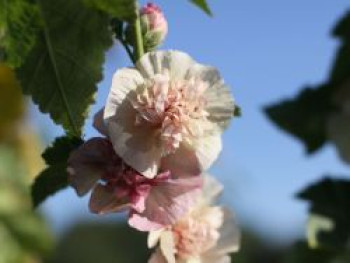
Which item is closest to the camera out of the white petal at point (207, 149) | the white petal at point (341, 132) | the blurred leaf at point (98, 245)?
the white petal at point (207, 149)

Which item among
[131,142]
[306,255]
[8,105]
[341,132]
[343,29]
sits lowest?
[8,105]

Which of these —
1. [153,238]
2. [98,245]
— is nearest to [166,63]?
[153,238]

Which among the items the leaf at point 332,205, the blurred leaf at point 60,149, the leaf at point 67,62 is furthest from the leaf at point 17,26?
the leaf at point 332,205

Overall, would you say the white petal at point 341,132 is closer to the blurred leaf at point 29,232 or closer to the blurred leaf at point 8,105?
the blurred leaf at point 29,232

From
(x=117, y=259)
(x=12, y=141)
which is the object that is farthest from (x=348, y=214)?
(x=117, y=259)

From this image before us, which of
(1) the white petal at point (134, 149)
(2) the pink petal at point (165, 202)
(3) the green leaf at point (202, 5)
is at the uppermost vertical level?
(3) the green leaf at point (202, 5)

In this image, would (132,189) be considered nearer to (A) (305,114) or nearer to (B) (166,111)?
(B) (166,111)

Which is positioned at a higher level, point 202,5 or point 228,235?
point 202,5
